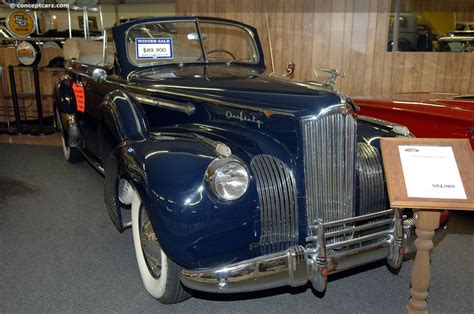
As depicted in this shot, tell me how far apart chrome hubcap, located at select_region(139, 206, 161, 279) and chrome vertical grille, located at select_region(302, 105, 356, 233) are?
0.82 metres

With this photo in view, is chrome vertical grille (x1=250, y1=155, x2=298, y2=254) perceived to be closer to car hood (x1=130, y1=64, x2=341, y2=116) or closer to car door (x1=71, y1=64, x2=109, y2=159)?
car hood (x1=130, y1=64, x2=341, y2=116)

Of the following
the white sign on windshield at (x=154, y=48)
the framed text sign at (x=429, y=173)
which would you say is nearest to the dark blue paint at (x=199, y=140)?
the white sign on windshield at (x=154, y=48)

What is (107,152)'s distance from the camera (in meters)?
2.89

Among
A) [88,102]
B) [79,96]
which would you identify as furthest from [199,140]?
[79,96]

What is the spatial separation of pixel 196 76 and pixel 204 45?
53 centimetres

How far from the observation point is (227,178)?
76.3 inches

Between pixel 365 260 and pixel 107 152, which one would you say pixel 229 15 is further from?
pixel 365 260

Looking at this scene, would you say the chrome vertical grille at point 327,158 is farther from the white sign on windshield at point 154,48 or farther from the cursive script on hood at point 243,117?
the white sign on windshield at point 154,48

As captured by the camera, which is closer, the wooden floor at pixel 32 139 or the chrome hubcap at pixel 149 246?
the chrome hubcap at pixel 149 246

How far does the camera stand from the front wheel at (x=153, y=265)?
2.14 metres

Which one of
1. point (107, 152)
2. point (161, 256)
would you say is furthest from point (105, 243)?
point (161, 256)

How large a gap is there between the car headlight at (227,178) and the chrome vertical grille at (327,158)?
329mm

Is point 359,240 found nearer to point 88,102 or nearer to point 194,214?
point 194,214

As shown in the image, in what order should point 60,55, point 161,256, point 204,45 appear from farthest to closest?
point 60,55
point 204,45
point 161,256
